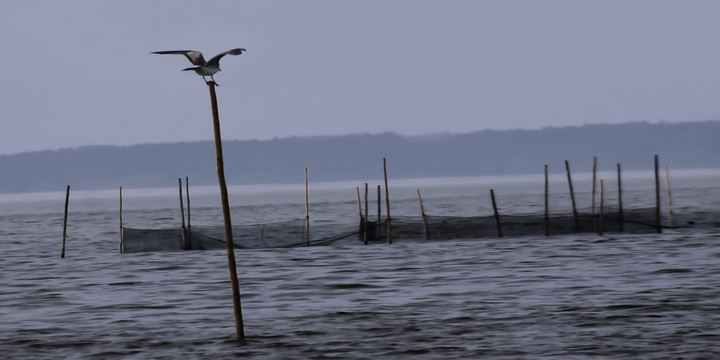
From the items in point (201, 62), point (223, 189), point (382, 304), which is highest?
point (201, 62)

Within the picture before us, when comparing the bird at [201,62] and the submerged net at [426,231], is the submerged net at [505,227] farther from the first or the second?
the bird at [201,62]

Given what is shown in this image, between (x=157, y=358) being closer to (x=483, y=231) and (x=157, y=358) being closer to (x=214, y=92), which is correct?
(x=214, y=92)

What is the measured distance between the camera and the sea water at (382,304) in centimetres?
1402

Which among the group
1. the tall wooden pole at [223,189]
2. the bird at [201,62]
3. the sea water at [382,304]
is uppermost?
the bird at [201,62]

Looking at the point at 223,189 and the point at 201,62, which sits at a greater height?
the point at 201,62

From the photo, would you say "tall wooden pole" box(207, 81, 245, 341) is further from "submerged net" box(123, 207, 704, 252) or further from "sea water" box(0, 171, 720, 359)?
"submerged net" box(123, 207, 704, 252)

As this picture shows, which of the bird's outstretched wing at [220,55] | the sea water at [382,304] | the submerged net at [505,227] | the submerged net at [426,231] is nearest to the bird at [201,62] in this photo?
the bird's outstretched wing at [220,55]

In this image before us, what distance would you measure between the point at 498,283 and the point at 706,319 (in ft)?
22.4

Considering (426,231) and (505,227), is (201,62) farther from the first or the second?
(505,227)

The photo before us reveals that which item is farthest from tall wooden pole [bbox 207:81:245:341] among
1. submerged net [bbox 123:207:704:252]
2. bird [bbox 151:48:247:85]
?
submerged net [bbox 123:207:704:252]

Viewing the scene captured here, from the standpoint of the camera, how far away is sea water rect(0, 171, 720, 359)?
46.0 ft

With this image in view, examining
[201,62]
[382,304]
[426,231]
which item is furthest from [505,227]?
[201,62]

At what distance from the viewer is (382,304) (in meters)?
18.7

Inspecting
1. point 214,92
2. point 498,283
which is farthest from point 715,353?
point 498,283
